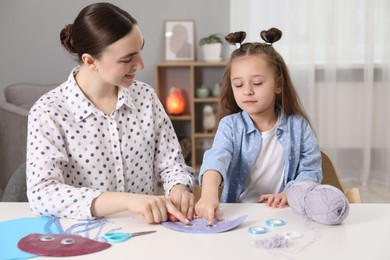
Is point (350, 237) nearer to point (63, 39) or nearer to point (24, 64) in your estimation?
point (63, 39)

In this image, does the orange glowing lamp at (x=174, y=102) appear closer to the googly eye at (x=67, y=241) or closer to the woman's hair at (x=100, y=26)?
the woman's hair at (x=100, y=26)

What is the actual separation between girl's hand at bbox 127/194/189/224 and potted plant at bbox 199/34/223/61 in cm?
329

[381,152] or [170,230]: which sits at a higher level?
[170,230]

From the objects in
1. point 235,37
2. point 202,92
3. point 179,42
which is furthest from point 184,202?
point 179,42

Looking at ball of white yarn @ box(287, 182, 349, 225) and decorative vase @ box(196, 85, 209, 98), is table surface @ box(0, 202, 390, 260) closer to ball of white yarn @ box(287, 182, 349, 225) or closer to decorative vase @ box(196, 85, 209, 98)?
ball of white yarn @ box(287, 182, 349, 225)

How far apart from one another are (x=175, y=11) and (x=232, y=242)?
12.2 ft

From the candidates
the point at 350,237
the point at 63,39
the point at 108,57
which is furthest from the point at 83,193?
the point at 350,237

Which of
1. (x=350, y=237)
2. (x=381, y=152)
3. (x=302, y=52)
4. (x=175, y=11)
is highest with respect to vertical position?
(x=175, y=11)

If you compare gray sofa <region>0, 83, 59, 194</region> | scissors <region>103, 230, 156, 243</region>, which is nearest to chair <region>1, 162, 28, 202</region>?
scissors <region>103, 230, 156, 243</region>

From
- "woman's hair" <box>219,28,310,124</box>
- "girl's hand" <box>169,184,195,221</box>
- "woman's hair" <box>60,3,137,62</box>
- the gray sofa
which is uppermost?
"woman's hair" <box>60,3,137,62</box>

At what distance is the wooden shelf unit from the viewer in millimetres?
4691

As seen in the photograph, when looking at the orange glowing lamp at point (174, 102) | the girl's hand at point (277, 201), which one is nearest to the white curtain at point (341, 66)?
the orange glowing lamp at point (174, 102)

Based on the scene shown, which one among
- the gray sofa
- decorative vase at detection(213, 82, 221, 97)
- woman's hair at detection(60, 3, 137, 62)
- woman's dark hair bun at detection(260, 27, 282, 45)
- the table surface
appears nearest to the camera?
the table surface

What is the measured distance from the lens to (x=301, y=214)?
1.39m
